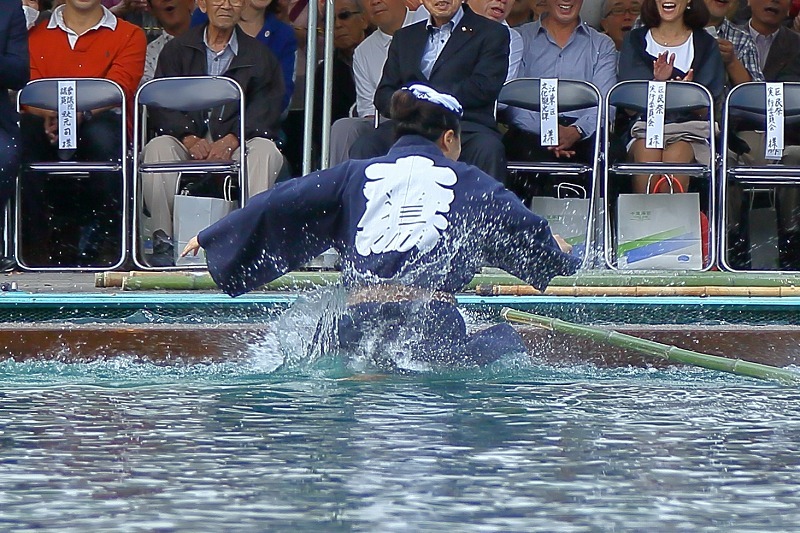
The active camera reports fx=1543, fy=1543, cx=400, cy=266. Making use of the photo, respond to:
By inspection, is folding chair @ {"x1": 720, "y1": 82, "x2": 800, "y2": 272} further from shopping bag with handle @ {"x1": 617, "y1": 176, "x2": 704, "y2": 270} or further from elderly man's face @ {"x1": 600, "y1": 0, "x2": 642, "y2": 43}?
elderly man's face @ {"x1": 600, "y1": 0, "x2": 642, "y2": 43}

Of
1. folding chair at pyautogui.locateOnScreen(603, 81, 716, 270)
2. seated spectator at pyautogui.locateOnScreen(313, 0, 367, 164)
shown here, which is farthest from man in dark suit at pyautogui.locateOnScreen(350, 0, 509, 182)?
seated spectator at pyautogui.locateOnScreen(313, 0, 367, 164)

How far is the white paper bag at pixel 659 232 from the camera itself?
6930 mm

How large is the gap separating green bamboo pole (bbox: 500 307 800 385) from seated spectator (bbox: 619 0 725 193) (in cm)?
181

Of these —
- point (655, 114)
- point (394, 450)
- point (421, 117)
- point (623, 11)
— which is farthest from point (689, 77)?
point (394, 450)

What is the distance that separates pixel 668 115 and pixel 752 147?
1.43 feet

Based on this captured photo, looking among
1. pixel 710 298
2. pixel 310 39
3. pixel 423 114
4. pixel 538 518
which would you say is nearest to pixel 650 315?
pixel 710 298

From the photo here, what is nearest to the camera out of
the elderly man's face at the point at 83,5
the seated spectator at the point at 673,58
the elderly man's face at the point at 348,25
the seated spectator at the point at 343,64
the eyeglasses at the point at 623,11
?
the seated spectator at the point at 673,58

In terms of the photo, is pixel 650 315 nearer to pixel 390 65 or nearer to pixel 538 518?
pixel 390 65

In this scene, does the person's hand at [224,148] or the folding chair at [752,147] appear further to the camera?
the person's hand at [224,148]

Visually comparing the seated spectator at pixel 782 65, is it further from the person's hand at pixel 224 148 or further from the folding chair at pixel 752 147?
the person's hand at pixel 224 148

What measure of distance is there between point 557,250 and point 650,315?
3.77 ft

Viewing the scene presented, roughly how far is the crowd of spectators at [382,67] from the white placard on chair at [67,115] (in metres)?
0.17

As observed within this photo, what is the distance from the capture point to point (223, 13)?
7.22 metres

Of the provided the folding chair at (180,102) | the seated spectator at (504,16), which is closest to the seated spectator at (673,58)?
the seated spectator at (504,16)
